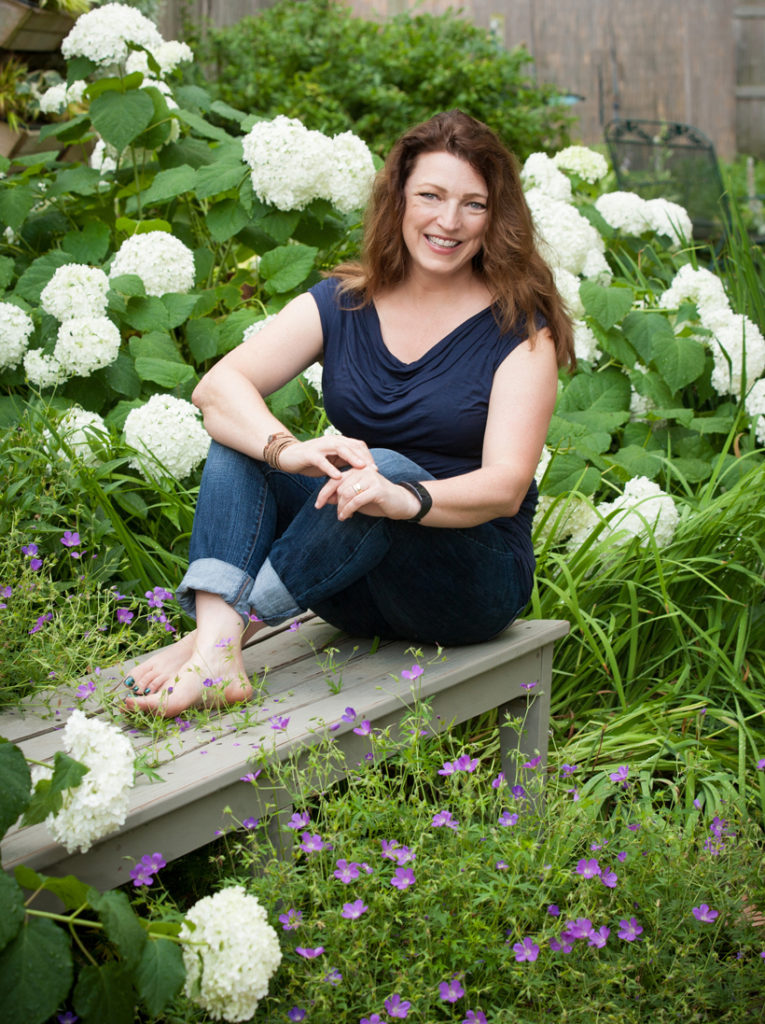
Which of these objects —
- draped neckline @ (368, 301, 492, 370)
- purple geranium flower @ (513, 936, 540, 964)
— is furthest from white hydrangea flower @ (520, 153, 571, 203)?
purple geranium flower @ (513, 936, 540, 964)

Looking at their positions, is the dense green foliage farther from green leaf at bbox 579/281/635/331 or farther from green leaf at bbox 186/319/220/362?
green leaf at bbox 186/319/220/362

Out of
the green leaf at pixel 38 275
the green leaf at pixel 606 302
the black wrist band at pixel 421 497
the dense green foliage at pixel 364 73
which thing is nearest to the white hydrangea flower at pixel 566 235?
the green leaf at pixel 606 302

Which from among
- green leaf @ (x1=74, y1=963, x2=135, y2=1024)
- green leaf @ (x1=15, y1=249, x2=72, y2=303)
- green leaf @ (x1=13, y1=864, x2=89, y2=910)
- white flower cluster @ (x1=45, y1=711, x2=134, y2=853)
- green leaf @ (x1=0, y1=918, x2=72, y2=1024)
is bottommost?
green leaf @ (x1=74, y1=963, x2=135, y2=1024)

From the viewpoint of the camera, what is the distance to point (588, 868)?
1518 mm

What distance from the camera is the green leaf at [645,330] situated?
3.12 metres

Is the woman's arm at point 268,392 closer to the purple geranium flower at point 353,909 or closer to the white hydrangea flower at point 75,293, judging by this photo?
the purple geranium flower at point 353,909

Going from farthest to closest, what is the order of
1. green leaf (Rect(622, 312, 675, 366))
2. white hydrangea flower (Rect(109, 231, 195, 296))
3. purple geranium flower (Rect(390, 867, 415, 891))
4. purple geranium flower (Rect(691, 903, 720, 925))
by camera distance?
green leaf (Rect(622, 312, 675, 366))
white hydrangea flower (Rect(109, 231, 195, 296))
purple geranium flower (Rect(691, 903, 720, 925))
purple geranium flower (Rect(390, 867, 415, 891))

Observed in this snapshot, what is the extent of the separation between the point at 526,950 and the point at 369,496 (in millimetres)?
679

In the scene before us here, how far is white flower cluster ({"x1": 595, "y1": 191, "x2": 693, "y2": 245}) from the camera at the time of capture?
369 centimetres

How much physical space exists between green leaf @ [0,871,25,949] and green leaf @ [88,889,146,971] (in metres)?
0.08

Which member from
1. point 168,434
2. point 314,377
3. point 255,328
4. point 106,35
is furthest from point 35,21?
point 168,434

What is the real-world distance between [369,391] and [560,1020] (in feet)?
3.65

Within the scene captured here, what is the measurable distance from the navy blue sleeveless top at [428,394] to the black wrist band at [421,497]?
25 centimetres

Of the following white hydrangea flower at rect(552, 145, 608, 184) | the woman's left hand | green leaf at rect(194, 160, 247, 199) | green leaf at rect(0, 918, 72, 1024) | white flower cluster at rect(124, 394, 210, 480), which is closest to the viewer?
green leaf at rect(0, 918, 72, 1024)
